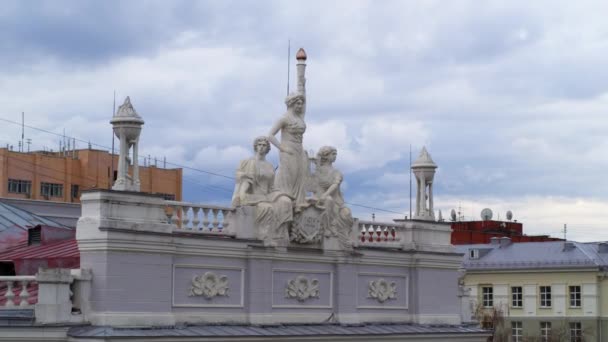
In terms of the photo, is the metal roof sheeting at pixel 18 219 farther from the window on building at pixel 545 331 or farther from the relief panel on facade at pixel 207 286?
the window on building at pixel 545 331

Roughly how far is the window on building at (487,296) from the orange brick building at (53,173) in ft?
74.9

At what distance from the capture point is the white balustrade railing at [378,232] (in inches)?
1289

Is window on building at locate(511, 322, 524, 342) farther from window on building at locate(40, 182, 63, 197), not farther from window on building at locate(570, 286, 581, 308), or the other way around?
window on building at locate(40, 182, 63, 197)

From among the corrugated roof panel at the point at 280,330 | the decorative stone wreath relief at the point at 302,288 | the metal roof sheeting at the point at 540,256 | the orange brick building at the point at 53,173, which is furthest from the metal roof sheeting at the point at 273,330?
the orange brick building at the point at 53,173

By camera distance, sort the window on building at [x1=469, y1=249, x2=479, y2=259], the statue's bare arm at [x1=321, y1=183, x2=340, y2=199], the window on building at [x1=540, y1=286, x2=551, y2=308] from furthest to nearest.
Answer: the window on building at [x1=469, y1=249, x2=479, y2=259] < the window on building at [x1=540, y1=286, x2=551, y2=308] < the statue's bare arm at [x1=321, y1=183, x2=340, y2=199]

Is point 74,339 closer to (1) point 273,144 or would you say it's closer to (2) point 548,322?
(1) point 273,144

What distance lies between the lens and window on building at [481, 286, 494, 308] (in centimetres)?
8262

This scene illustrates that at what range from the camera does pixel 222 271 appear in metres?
28.6

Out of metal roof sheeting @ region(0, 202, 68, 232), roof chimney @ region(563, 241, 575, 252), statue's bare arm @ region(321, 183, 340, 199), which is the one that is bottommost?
metal roof sheeting @ region(0, 202, 68, 232)

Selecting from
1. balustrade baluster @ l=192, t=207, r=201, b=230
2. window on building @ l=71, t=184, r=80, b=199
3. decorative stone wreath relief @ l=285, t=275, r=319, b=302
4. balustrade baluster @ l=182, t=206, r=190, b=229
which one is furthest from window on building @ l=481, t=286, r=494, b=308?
balustrade baluster @ l=182, t=206, r=190, b=229

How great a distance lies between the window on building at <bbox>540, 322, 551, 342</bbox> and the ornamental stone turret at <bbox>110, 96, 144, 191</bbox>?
188ft

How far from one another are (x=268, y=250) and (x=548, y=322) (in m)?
53.8

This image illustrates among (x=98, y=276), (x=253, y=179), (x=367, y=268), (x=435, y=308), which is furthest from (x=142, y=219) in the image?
(x=435, y=308)

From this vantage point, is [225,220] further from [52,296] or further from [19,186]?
[19,186]
